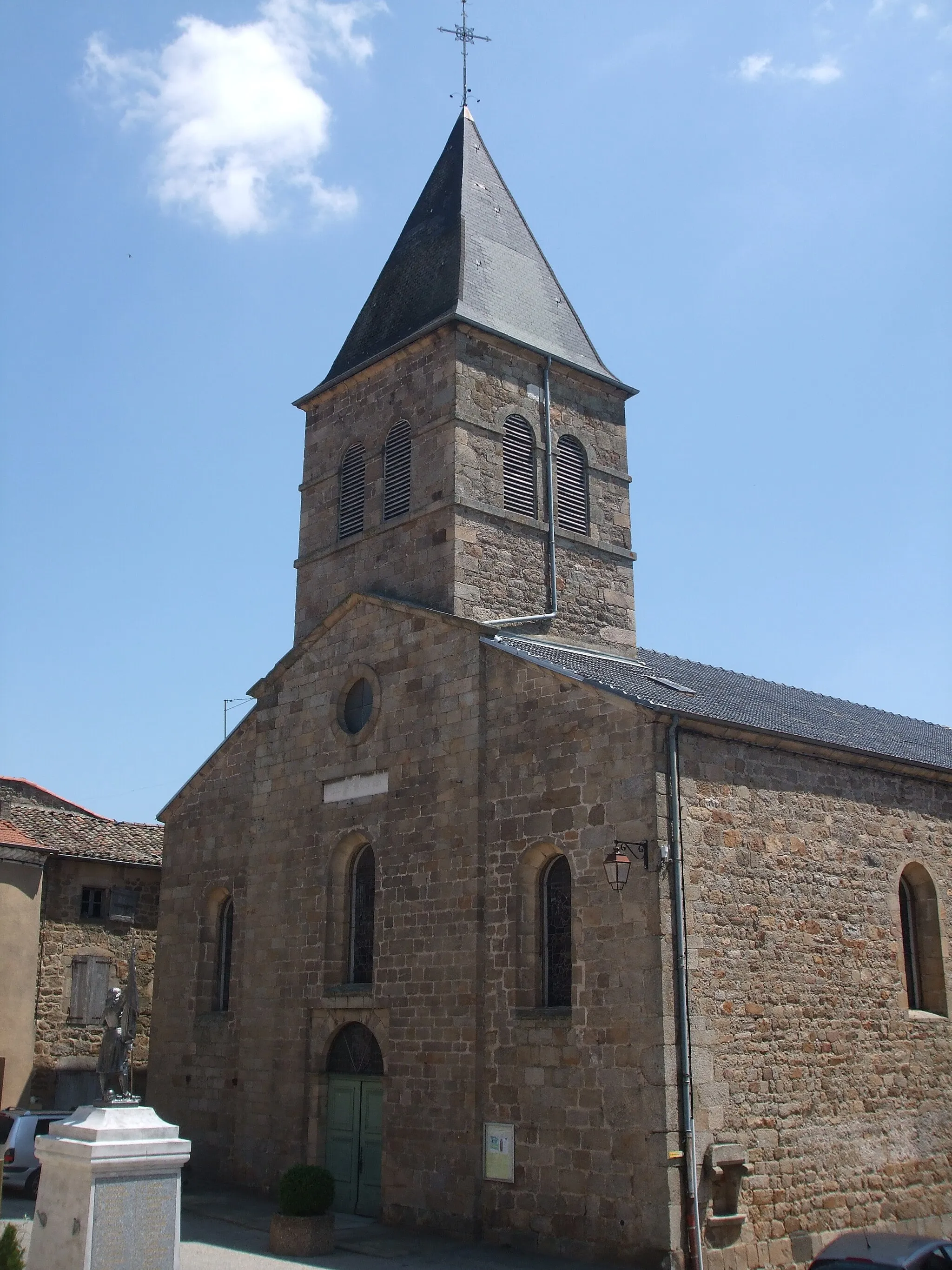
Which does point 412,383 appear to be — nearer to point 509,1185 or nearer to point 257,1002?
point 257,1002

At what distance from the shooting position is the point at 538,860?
15148mm

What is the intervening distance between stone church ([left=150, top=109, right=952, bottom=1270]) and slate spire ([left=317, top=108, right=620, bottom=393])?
0.35 ft

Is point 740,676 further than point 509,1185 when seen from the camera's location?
Yes

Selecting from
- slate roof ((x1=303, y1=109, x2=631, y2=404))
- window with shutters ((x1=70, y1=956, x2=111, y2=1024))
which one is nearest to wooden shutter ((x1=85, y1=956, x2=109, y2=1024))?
window with shutters ((x1=70, y1=956, x2=111, y2=1024))

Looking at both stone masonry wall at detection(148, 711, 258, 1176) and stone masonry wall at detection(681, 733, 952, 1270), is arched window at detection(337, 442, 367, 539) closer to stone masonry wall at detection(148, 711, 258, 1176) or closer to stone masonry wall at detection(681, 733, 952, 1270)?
stone masonry wall at detection(148, 711, 258, 1176)

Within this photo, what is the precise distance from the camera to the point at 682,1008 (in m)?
13.1

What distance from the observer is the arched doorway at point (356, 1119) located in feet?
54.1

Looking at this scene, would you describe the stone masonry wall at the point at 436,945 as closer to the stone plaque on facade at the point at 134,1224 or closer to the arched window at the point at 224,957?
the arched window at the point at 224,957

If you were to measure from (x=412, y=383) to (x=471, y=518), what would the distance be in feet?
9.90

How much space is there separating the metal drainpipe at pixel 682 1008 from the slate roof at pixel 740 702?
73 centimetres

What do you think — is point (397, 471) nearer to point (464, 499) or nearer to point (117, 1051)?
point (464, 499)

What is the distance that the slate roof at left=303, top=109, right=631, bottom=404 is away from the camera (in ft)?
69.3

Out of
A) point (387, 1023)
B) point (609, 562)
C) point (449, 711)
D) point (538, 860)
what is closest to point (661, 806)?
point (538, 860)

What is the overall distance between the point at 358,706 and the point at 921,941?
28.7 feet
